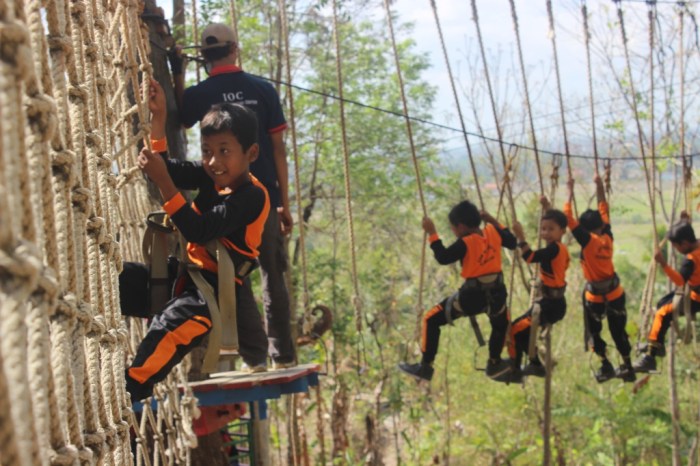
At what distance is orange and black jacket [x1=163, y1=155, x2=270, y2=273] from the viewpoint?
8.72ft

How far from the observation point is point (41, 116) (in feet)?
5.14

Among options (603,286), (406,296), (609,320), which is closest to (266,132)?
(603,286)

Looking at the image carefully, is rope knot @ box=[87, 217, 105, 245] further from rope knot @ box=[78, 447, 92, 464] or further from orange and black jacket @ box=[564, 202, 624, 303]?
orange and black jacket @ box=[564, 202, 624, 303]

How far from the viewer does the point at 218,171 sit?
2836mm

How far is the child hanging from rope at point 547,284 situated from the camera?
5.75 metres

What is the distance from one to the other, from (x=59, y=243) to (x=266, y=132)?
2138 mm

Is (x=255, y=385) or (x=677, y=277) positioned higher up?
(x=677, y=277)

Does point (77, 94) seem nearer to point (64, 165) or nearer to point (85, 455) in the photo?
point (64, 165)

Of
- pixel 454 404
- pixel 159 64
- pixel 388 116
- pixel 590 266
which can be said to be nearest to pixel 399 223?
pixel 388 116

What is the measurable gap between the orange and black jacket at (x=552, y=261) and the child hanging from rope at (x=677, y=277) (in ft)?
2.17

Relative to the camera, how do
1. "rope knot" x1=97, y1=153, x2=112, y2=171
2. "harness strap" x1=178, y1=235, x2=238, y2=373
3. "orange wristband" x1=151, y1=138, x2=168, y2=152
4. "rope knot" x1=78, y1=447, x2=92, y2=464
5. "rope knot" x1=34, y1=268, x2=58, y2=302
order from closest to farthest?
"rope knot" x1=34, y1=268, x2=58, y2=302 < "rope knot" x1=78, y1=447, x2=92, y2=464 < "rope knot" x1=97, y1=153, x2=112, y2=171 < "harness strap" x1=178, y1=235, x2=238, y2=373 < "orange wristband" x1=151, y1=138, x2=168, y2=152

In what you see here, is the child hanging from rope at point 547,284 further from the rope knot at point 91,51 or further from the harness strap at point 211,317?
the rope knot at point 91,51

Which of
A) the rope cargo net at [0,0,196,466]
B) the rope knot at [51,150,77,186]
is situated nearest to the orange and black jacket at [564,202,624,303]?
the rope cargo net at [0,0,196,466]

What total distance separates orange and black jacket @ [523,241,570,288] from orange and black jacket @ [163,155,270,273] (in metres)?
3.07
